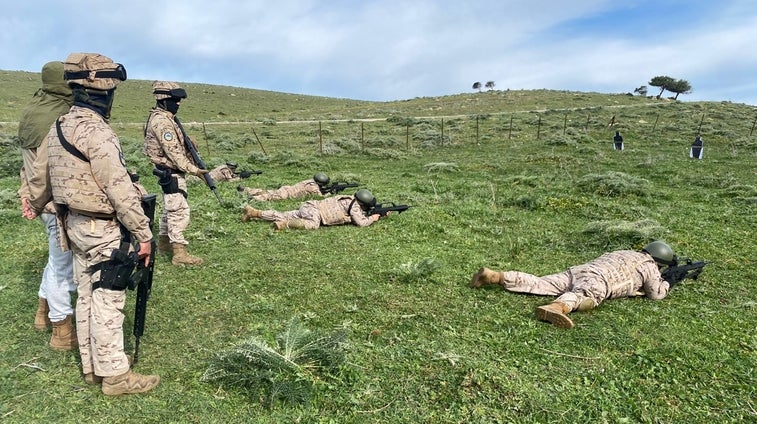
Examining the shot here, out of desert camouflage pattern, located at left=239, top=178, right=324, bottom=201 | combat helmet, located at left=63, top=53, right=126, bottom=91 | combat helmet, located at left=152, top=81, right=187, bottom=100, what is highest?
combat helmet, located at left=152, top=81, right=187, bottom=100

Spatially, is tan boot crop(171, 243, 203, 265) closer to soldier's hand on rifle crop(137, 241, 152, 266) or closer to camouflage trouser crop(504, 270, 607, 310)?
soldier's hand on rifle crop(137, 241, 152, 266)

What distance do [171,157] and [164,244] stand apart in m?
1.52

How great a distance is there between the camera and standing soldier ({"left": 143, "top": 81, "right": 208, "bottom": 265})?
684cm

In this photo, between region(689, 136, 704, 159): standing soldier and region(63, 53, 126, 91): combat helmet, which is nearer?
region(63, 53, 126, 91): combat helmet

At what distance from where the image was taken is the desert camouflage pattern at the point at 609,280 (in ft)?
19.4

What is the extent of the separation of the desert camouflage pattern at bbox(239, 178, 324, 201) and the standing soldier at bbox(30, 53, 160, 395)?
8.18 meters

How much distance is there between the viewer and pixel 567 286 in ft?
20.3

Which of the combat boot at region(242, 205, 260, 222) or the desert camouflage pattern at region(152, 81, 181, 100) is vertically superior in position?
the desert camouflage pattern at region(152, 81, 181, 100)

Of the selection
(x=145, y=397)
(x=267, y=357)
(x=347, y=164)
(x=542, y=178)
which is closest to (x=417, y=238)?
(x=267, y=357)

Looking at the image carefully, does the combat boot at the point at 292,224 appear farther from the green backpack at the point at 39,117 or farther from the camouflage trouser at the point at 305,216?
the green backpack at the point at 39,117

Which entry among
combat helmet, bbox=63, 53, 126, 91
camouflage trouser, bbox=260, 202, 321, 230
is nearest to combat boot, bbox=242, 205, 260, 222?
camouflage trouser, bbox=260, 202, 321, 230

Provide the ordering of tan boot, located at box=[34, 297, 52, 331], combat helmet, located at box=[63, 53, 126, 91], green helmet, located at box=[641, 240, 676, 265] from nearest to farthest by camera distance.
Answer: combat helmet, located at box=[63, 53, 126, 91] → tan boot, located at box=[34, 297, 52, 331] → green helmet, located at box=[641, 240, 676, 265]

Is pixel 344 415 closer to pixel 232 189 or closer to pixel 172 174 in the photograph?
pixel 172 174

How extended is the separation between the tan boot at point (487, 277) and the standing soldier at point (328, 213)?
3863 mm
